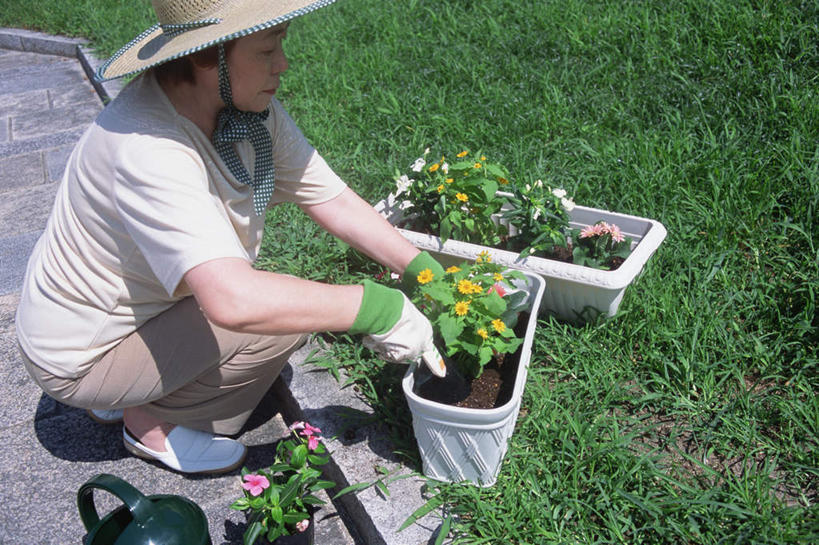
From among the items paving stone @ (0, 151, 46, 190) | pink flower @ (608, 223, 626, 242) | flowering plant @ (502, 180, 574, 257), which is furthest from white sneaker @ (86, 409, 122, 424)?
paving stone @ (0, 151, 46, 190)

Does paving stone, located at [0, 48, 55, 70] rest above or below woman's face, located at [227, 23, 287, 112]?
below

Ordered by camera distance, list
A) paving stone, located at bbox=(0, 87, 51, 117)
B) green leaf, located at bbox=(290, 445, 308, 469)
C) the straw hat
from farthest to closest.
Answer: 1. paving stone, located at bbox=(0, 87, 51, 117)
2. green leaf, located at bbox=(290, 445, 308, 469)
3. the straw hat

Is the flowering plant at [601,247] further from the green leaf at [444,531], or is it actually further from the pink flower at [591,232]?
the green leaf at [444,531]

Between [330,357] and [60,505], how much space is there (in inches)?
36.7

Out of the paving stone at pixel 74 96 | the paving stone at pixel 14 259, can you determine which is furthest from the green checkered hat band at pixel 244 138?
the paving stone at pixel 74 96

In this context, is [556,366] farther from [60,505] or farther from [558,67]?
[558,67]

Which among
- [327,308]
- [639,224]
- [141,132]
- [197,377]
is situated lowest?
[639,224]

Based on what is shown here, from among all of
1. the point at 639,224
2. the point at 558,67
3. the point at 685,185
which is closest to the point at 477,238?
the point at 639,224

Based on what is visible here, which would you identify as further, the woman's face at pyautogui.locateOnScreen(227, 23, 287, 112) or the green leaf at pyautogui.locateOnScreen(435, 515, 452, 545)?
the green leaf at pyautogui.locateOnScreen(435, 515, 452, 545)

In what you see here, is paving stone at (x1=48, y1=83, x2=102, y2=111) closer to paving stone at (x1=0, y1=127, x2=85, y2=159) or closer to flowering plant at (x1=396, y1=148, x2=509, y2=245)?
paving stone at (x1=0, y1=127, x2=85, y2=159)

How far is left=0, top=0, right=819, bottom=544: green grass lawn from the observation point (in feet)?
5.99

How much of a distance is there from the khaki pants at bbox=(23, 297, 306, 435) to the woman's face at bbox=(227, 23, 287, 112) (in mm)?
624

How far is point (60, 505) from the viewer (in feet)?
7.06

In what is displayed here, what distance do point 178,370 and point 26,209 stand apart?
8.02 feet
